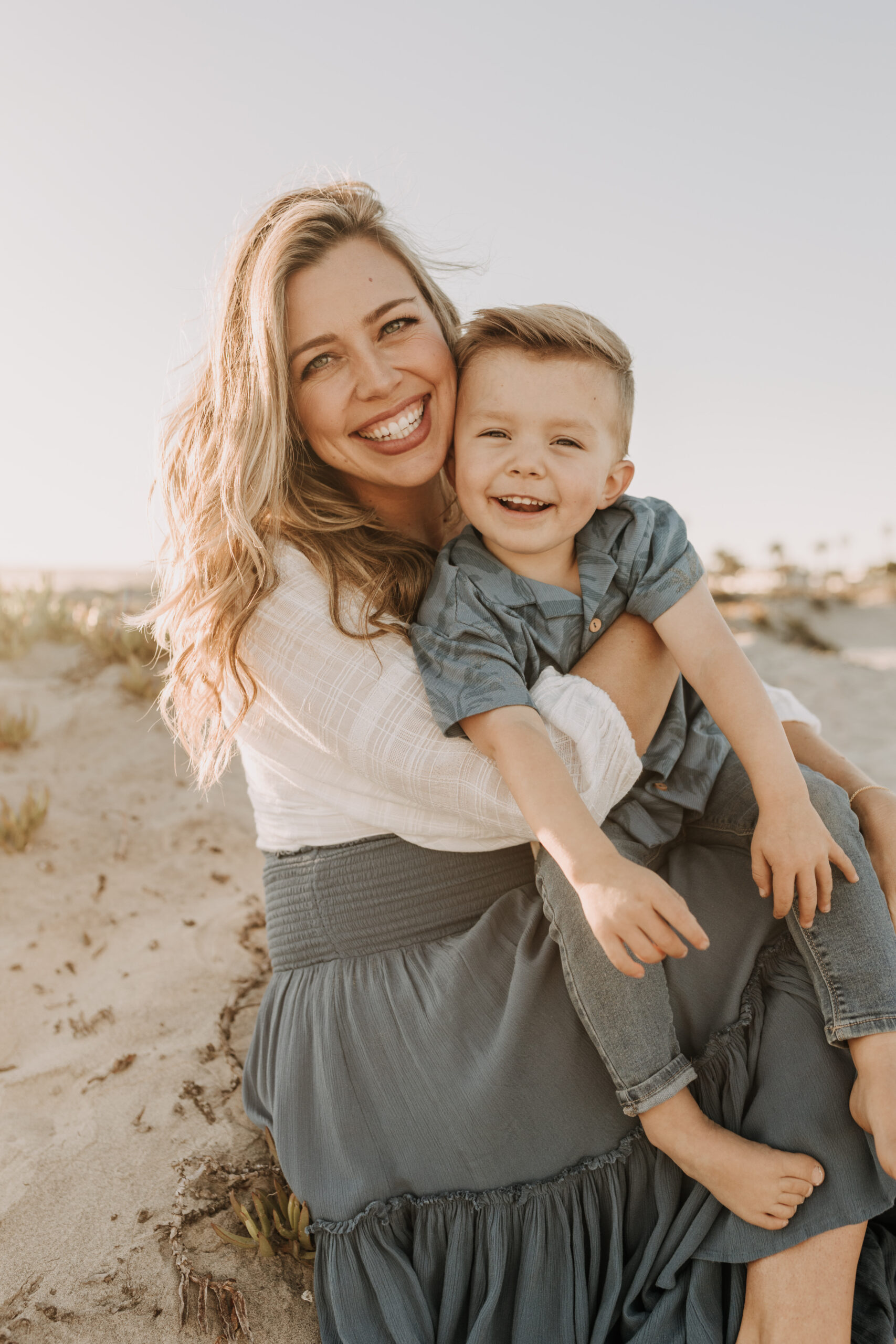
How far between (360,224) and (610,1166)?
249 centimetres

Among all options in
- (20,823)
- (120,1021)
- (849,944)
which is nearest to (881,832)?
(849,944)

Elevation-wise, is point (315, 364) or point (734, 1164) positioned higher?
point (315, 364)

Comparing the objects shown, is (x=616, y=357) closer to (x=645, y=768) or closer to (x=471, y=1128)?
(x=645, y=768)

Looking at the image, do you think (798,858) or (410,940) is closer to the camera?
(798,858)

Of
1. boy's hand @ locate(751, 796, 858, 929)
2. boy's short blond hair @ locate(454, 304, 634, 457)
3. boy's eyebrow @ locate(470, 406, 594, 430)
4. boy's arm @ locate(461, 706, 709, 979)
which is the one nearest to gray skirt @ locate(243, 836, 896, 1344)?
boy's hand @ locate(751, 796, 858, 929)

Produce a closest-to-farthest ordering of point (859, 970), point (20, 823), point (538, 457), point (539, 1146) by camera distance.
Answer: point (859, 970), point (539, 1146), point (538, 457), point (20, 823)

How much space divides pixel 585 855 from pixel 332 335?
156 centimetres

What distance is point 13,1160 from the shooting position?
7.84 feet

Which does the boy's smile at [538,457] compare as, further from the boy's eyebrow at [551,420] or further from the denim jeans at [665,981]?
the denim jeans at [665,981]

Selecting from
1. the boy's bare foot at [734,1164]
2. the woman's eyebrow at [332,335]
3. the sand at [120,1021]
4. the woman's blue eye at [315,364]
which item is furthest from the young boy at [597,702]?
the sand at [120,1021]

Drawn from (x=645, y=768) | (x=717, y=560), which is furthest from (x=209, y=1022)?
(x=717, y=560)

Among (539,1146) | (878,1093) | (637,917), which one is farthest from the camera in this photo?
(539,1146)

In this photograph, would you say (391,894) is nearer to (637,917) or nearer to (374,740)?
(374,740)

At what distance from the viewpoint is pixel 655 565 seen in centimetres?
223
